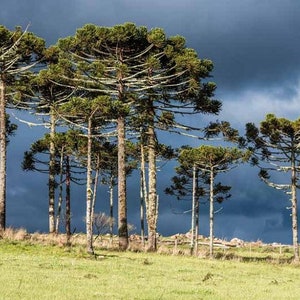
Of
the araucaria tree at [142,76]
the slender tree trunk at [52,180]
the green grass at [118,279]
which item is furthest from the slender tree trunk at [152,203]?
the green grass at [118,279]

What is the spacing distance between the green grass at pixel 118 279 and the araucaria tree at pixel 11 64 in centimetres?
746

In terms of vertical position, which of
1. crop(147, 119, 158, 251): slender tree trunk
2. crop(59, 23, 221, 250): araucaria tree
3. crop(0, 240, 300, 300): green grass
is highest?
crop(59, 23, 221, 250): araucaria tree

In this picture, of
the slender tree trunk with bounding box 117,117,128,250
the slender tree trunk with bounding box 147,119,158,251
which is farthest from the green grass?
the slender tree trunk with bounding box 147,119,158,251

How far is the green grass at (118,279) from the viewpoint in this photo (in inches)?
553

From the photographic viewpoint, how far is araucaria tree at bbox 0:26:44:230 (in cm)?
3200

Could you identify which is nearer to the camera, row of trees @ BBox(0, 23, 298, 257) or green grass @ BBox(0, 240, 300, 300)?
green grass @ BBox(0, 240, 300, 300)

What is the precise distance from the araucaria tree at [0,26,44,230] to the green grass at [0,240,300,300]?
294 inches

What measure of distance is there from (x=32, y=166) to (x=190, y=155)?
36.7 feet

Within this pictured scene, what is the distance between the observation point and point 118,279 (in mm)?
17109

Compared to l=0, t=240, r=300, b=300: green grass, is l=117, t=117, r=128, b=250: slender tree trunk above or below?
above

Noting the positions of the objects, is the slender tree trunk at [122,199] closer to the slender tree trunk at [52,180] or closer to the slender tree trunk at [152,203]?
the slender tree trunk at [152,203]

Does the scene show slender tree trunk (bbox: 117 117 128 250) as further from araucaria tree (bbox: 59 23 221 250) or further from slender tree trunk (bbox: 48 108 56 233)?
slender tree trunk (bbox: 48 108 56 233)

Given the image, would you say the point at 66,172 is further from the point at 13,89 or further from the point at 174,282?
the point at 174,282

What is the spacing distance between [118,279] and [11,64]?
1971 cm
